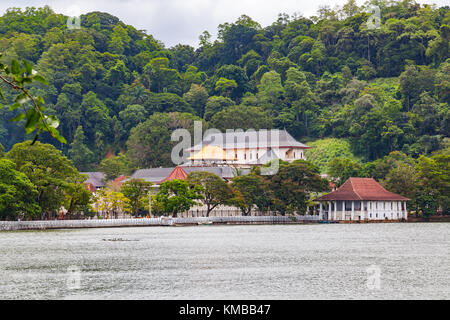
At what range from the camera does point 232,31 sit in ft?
519

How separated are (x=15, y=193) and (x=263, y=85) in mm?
72993

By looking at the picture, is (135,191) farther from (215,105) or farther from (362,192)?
(215,105)

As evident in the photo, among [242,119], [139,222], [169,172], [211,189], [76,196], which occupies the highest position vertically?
[242,119]

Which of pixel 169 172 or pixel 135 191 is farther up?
pixel 169 172

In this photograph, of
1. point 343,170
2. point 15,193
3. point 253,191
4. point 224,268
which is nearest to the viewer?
point 224,268

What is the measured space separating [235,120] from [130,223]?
140 feet

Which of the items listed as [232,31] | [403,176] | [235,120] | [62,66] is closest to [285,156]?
[235,120]

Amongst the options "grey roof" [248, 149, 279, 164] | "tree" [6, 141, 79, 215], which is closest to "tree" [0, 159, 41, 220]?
"tree" [6, 141, 79, 215]

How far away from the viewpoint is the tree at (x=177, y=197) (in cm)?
7775

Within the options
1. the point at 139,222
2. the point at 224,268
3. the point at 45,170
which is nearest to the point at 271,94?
the point at 139,222

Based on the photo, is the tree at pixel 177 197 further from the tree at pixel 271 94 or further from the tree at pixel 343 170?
the tree at pixel 271 94

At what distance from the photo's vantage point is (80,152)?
118 meters

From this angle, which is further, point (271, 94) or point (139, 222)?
point (271, 94)

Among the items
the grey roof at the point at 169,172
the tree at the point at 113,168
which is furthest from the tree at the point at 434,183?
the tree at the point at 113,168
